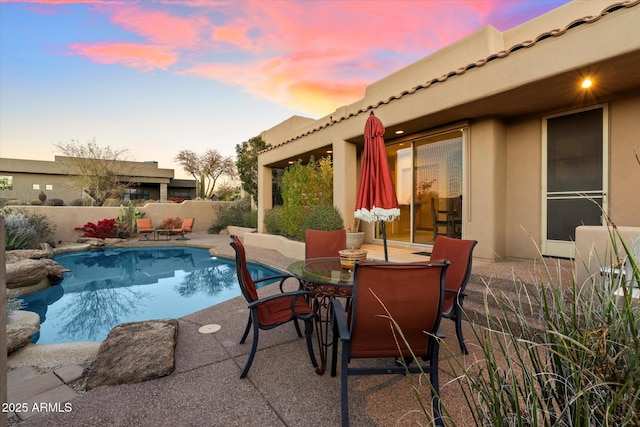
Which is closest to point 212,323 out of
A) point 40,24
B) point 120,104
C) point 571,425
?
point 571,425

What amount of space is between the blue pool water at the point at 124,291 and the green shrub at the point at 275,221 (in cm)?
206

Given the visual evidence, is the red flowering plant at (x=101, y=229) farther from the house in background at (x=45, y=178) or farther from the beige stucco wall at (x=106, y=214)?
the house in background at (x=45, y=178)

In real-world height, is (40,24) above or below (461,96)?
above

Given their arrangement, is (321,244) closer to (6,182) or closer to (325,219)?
(325,219)

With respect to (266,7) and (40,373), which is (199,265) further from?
(266,7)

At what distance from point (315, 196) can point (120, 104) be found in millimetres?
10208

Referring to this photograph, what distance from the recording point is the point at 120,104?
12.9 metres

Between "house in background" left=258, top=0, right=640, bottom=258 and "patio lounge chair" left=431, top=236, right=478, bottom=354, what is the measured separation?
3.56ft

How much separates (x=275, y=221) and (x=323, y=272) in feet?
26.1

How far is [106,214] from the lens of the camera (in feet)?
50.4

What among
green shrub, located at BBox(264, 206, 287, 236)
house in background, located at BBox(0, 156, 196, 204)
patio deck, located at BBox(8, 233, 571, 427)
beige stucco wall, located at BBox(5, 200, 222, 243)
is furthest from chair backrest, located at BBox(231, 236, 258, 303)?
house in background, located at BBox(0, 156, 196, 204)

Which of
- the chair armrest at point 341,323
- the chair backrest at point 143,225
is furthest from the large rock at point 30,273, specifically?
the chair armrest at point 341,323

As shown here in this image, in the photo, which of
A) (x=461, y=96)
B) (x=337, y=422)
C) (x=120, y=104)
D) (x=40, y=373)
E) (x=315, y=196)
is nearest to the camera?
(x=337, y=422)

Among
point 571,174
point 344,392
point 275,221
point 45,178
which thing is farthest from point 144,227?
point 45,178
